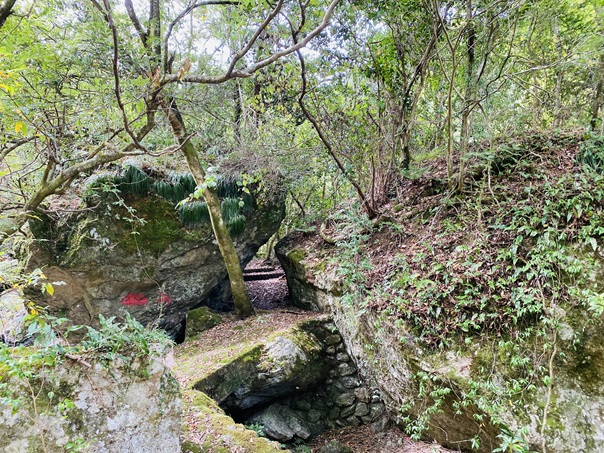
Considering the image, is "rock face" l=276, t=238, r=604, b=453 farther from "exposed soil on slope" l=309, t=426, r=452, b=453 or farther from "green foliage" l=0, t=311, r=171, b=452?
"green foliage" l=0, t=311, r=171, b=452

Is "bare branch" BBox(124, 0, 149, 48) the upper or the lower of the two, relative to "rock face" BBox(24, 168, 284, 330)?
upper

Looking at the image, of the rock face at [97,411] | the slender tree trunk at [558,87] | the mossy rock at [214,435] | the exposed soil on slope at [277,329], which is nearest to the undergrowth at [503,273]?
the exposed soil on slope at [277,329]

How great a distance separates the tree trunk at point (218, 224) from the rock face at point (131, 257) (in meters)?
0.74

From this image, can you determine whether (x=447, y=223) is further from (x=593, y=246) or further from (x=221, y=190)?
(x=221, y=190)

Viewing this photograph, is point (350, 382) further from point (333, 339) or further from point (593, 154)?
point (593, 154)

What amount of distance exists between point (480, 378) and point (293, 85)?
4804 millimetres

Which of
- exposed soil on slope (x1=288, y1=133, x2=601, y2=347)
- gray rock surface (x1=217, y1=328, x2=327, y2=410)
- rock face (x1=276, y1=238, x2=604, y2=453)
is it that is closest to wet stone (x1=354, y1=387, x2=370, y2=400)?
rock face (x1=276, y1=238, x2=604, y2=453)

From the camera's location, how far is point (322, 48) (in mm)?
4688

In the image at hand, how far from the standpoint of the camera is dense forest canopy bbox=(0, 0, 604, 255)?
363 cm

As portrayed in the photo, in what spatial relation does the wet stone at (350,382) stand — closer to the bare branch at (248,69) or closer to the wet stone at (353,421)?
the wet stone at (353,421)

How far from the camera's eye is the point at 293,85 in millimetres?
5129

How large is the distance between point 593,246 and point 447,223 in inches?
61.6

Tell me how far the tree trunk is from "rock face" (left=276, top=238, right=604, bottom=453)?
2.55 metres

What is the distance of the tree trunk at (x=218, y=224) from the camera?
5.33 metres
